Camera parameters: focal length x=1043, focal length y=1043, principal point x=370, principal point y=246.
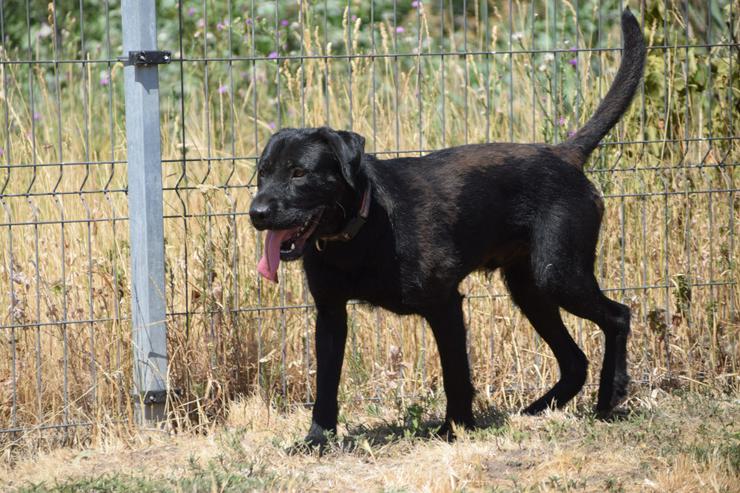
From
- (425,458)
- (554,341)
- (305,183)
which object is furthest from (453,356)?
(305,183)

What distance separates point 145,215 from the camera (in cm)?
487

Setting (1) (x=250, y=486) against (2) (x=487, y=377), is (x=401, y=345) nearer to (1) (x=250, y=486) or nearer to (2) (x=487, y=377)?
(2) (x=487, y=377)

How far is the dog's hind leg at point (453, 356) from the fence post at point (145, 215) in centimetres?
133

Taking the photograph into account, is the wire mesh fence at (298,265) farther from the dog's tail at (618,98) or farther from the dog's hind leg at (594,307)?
the dog's hind leg at (594,307)

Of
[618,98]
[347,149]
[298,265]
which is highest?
[618,98]

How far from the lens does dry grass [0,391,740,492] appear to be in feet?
13.1

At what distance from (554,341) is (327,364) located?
127 cm

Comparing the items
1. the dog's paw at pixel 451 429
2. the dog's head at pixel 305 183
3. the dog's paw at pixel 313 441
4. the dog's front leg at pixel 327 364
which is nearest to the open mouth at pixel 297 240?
the dog's head at pixel 305 183

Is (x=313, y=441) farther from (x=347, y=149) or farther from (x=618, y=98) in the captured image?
(x=618, y=98)

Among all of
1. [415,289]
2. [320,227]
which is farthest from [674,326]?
[320,227]

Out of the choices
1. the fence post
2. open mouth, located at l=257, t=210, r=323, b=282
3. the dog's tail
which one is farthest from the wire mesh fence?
open mouth, located at l=257, t=210, r=323, b=282

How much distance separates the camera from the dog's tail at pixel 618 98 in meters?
5.04

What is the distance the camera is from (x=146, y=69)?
190 inches

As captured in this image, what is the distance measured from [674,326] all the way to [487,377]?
1.13 m
